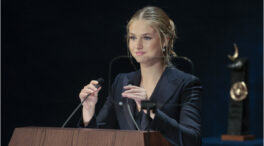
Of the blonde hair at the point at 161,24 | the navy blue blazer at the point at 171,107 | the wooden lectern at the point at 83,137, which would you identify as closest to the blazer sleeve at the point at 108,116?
the navy blue blazer at the point at 171,107

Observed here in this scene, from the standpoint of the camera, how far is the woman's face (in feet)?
6.24

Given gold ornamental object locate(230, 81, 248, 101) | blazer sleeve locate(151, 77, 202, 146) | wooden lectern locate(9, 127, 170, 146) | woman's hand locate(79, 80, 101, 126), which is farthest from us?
gold ornamental object locate(230, 81, 248, 101)

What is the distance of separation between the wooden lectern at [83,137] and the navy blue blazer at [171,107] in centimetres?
19

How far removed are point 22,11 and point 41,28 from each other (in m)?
0.21

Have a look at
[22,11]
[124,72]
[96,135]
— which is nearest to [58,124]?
[124,72]

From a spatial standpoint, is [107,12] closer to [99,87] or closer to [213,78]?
[213,78]

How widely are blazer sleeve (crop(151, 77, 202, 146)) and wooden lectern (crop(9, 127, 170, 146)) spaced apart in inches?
5.7

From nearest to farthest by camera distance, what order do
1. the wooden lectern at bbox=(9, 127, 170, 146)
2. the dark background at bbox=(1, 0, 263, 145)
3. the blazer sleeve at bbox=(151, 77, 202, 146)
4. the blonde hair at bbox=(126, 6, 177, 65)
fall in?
1. the wooden lectern at bbox=(9, 127, 170, 146)
2. the blazer sleeve at bbox=(151, 77, 202, 146)
3. the blonde hair at bbox=(126, 6, 177, 65)
4. the dark background at bbox=(1, 0, 263, 145)

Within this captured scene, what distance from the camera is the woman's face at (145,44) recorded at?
190 cm

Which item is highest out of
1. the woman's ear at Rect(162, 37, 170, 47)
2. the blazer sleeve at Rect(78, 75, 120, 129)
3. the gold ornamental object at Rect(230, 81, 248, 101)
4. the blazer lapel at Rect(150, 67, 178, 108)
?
the woman's ear at Rect(162, 37, 170, 47)

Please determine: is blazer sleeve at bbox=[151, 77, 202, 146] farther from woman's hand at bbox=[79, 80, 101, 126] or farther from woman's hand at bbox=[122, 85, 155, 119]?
woman's hand at bbox=[79, 80, 101, 126]

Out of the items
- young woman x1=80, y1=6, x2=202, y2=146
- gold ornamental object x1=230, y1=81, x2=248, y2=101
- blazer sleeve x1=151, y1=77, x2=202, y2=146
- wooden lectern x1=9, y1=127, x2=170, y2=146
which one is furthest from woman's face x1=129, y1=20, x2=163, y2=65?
gold ornamental object x1=230, y1=81, x2=248, y2=101

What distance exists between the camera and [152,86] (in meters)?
1.91

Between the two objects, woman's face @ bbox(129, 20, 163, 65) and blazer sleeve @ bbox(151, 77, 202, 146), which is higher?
woman's face @ bbox(129, 20, 163, 65)
